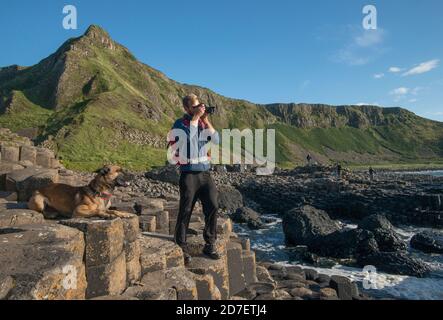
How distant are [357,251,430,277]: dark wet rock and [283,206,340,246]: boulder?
12.3 ft

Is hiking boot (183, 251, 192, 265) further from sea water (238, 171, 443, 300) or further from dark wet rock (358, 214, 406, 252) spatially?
dark wet rock (358, 214, 406, 252)

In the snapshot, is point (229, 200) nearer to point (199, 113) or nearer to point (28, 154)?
point (28, 154)

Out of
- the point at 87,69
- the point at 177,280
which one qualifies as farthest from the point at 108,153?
the point at 177,280

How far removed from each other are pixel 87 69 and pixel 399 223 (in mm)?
88124

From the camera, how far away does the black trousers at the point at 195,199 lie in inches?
273

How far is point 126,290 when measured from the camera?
527 cm

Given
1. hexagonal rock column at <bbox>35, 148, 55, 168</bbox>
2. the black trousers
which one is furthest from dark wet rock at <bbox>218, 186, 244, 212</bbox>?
the black trousers

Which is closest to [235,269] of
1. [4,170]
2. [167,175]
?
[4,170]

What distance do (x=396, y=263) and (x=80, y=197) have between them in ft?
43.9

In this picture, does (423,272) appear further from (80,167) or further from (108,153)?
(108,153)

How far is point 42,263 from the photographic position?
3.81 meters

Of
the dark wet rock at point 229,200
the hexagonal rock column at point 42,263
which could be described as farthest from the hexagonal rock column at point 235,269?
the dark wet rock at point 229,200

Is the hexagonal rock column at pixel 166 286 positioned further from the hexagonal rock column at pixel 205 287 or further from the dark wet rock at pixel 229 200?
the dark wet rock at pixel 229 200

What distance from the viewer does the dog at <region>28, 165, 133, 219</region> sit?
6.72 metres
